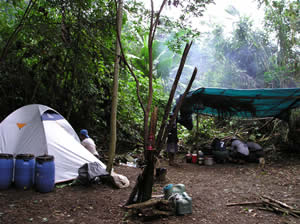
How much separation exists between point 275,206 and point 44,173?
147 inches

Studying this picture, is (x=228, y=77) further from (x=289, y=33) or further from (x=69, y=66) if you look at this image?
(x=69, y=66)

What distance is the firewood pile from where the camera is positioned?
11.7ft

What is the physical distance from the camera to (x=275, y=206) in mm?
3721

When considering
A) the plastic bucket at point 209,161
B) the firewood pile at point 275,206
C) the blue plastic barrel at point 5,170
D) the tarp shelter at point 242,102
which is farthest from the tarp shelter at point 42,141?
the plastic bucket at point 209,161

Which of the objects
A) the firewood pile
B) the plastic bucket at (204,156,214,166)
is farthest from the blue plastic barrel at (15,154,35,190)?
the plastic bucket at (204,156,214,166)

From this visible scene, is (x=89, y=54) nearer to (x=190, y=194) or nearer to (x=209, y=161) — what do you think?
(x=190, y=194)

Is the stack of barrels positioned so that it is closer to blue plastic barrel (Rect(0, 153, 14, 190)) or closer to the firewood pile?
blue plastic barrel (Rect(0, 153, 14, 190))

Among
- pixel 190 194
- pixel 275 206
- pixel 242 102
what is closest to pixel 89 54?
pixel 190 194

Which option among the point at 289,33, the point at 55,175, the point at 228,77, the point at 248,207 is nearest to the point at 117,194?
the point at 55,175

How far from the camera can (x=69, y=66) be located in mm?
7328

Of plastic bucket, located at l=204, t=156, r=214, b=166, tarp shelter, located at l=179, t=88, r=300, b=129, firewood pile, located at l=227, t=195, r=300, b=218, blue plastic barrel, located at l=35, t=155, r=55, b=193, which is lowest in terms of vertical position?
plastic bucket, located at l=204, t=156, r=214, b=166

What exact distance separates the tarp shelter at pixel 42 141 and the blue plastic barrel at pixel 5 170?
66 cm

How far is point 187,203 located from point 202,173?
122 inches

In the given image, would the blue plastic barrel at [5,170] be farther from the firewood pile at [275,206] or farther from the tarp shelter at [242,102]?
the tarp shelter at [242,102]
